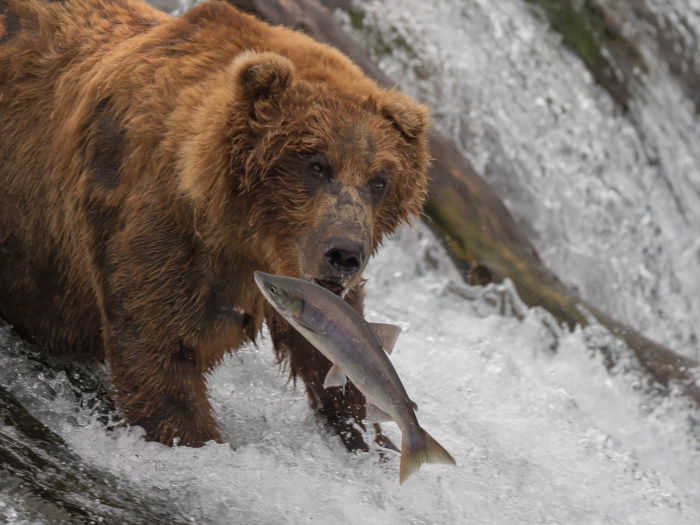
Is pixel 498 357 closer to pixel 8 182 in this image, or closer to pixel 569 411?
pixel 569 411

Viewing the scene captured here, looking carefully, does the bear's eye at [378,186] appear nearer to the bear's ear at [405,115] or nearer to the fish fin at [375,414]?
the bear's ear at [405,115]

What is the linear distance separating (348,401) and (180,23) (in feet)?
6.07

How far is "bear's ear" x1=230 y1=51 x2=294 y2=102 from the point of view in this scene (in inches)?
169

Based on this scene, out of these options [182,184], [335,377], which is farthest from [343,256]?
[182,184]

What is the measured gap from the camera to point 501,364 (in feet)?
23.6

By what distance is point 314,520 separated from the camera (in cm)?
463

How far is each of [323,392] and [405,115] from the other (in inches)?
55.6

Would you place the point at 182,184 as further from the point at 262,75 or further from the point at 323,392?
the point at 323,392

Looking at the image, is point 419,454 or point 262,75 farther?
point 262,75

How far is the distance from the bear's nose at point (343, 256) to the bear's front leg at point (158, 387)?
0.90m

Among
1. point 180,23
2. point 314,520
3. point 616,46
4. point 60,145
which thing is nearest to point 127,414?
point 314,520

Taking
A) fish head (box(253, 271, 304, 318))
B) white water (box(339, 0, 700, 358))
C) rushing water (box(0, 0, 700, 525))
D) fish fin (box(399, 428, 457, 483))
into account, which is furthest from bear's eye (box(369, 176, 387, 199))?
white water (box(339, 0, 700, 358))

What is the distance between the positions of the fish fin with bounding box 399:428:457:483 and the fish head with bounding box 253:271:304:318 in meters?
0.62

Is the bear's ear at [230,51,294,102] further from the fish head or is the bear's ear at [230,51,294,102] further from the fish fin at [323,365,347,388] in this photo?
the fish fin at [323,365,347,388]
